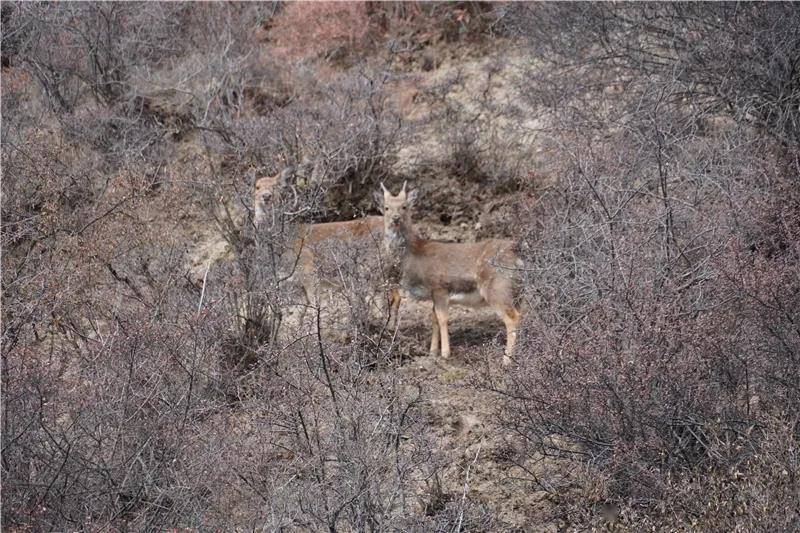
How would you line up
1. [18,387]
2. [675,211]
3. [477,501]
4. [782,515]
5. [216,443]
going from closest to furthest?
[782,515] → [18,387] → [216,443] → [477,501] → [675,211]

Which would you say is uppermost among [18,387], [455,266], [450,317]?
[18,387]

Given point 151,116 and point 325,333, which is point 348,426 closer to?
point 325,333

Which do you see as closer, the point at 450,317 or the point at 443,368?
the point at 443,368

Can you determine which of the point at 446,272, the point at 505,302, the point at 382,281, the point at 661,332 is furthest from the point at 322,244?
the point at 661,332

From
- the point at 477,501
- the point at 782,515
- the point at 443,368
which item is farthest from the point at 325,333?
the point at 782,515

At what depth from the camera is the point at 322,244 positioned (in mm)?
11961

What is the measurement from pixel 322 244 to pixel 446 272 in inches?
48.6

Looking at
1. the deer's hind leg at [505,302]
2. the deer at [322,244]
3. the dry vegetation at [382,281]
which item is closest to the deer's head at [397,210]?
the deer at [322,244]

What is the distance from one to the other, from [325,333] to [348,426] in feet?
10.5

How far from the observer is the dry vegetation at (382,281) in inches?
325

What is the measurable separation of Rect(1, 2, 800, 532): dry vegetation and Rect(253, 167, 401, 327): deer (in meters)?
0.21

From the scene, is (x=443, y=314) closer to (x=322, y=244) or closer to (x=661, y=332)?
(x=322, y=244)

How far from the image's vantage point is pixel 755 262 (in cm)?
937

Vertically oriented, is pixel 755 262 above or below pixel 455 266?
above
